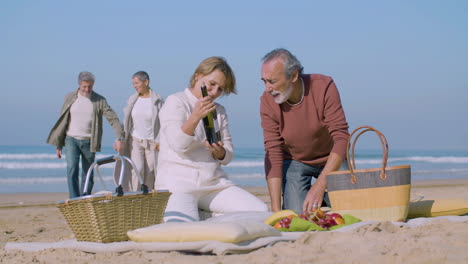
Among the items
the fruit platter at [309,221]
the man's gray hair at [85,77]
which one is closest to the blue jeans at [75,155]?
the man's gray hair at [85,77]

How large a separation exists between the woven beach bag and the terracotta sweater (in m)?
0.54

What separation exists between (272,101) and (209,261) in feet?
7.33

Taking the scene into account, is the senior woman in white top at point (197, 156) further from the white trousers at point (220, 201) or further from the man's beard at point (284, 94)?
the man's beard at point (284, 94)

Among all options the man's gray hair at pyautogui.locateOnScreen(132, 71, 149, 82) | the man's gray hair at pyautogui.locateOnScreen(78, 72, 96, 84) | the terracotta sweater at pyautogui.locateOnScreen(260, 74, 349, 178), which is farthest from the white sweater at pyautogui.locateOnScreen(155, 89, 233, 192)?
the man's gray hair at pyautogui.locateOnScreen(78, 72, 96, 84)

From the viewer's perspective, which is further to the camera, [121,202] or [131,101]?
[131,101]

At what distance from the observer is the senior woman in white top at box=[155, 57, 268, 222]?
4902 millimetres

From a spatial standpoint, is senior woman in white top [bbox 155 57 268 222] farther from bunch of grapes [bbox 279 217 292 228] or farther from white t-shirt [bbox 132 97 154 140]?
white t-shirt [bbox 132 97 154 140]

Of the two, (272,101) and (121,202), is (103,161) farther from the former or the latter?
(272,101)

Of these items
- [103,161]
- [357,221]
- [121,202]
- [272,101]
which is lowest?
[357,221]

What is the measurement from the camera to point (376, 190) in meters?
4.52

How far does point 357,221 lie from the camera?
175 inches

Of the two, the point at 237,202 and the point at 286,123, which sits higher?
the point at 286,123

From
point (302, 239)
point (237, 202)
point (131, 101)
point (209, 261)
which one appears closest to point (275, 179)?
point (237, 202)

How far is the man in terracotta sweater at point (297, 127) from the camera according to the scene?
507 cm
